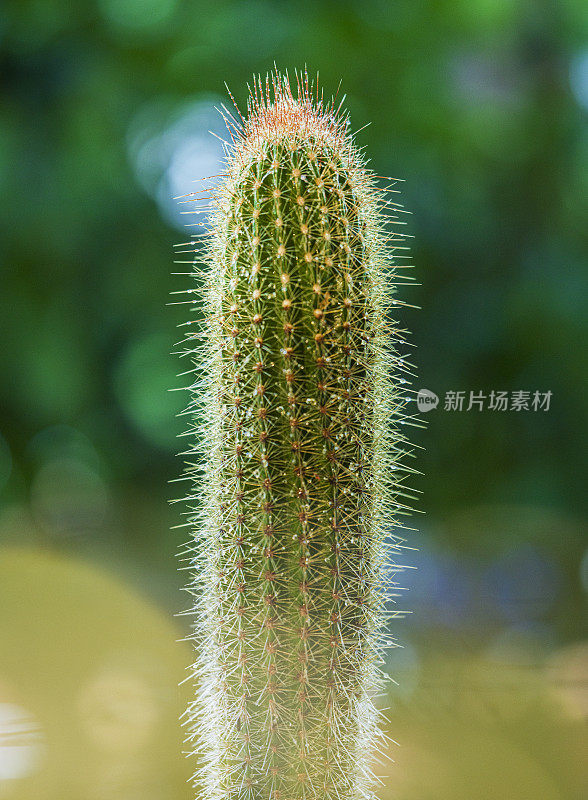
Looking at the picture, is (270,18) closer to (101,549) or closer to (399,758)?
(101,549)

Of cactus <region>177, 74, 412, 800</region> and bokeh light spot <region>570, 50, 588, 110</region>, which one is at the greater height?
bokeh light spot <region>570, 50, 588, 110</region>

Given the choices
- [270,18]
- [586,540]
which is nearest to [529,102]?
[270,18]
